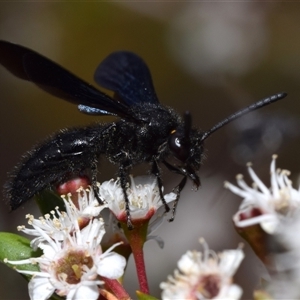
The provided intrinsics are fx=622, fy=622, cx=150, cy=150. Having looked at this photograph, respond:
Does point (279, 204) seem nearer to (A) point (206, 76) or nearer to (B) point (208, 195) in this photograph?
(B) point (208, 195)

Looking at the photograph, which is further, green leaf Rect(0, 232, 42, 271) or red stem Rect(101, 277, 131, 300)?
green leaf Rect(0, 232, 42, 271)

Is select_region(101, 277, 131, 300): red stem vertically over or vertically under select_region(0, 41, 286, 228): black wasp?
under

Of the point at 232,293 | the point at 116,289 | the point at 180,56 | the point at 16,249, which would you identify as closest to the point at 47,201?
the point at 16,249

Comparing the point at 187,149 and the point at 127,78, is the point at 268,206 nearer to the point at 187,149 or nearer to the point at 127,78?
the point at 187,149

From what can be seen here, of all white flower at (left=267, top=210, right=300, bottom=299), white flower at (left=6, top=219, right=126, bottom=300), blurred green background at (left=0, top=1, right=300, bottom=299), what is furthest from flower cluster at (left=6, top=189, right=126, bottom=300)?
blurred green background at (left=0, top=1, right=300, bottom=299)

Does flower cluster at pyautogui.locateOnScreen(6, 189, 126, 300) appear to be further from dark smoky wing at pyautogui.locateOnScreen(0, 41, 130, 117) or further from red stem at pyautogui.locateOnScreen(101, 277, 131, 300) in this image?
dark smoky wing at pyautogui.locateOnScreen(0, 41, 130, 117)

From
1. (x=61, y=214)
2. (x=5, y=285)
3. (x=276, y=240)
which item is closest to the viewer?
(x=276, y=240)

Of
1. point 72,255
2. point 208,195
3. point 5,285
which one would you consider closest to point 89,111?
point 72,255
